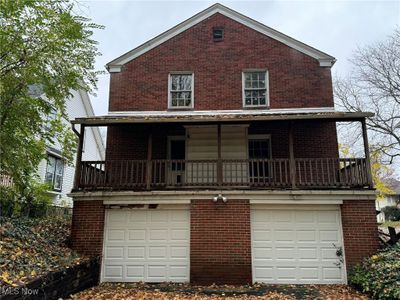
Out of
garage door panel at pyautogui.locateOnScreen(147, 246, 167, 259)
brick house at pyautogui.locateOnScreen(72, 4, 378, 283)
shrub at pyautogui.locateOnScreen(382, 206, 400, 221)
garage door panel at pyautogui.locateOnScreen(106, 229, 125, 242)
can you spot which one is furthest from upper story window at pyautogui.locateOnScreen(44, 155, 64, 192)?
shrub at pyautogui.locateOnScreen(382, 206, 400, 221)

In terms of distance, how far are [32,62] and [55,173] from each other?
11933 mm

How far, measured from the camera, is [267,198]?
960 cm

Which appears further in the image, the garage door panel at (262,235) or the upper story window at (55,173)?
the upper story window at (55,173)

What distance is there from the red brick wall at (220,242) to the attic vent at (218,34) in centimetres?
741

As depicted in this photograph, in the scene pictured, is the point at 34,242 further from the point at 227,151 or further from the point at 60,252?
the point at 227,151

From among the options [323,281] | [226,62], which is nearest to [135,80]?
[226,62]

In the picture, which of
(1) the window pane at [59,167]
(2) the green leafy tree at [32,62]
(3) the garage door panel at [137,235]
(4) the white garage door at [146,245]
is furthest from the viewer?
(1) the window pane at [59,167]

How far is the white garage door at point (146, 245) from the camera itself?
9.56 metres

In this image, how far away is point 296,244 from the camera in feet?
31.3

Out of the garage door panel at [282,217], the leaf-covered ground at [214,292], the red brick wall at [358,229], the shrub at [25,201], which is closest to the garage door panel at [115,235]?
the leaf-covered ground at [214,292]

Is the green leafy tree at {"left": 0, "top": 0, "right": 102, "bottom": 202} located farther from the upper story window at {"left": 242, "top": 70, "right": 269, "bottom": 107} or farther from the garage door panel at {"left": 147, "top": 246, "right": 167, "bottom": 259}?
the upper story window at {"left": 242, "top": 70, "right": 269, "bottom": 107}

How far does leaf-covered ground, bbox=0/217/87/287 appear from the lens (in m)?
5.95

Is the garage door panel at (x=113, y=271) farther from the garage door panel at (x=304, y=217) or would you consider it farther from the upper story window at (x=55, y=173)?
the upper story window at (x=55, y=173)

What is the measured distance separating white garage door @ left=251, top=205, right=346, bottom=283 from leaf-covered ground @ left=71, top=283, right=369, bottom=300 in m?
0.36
